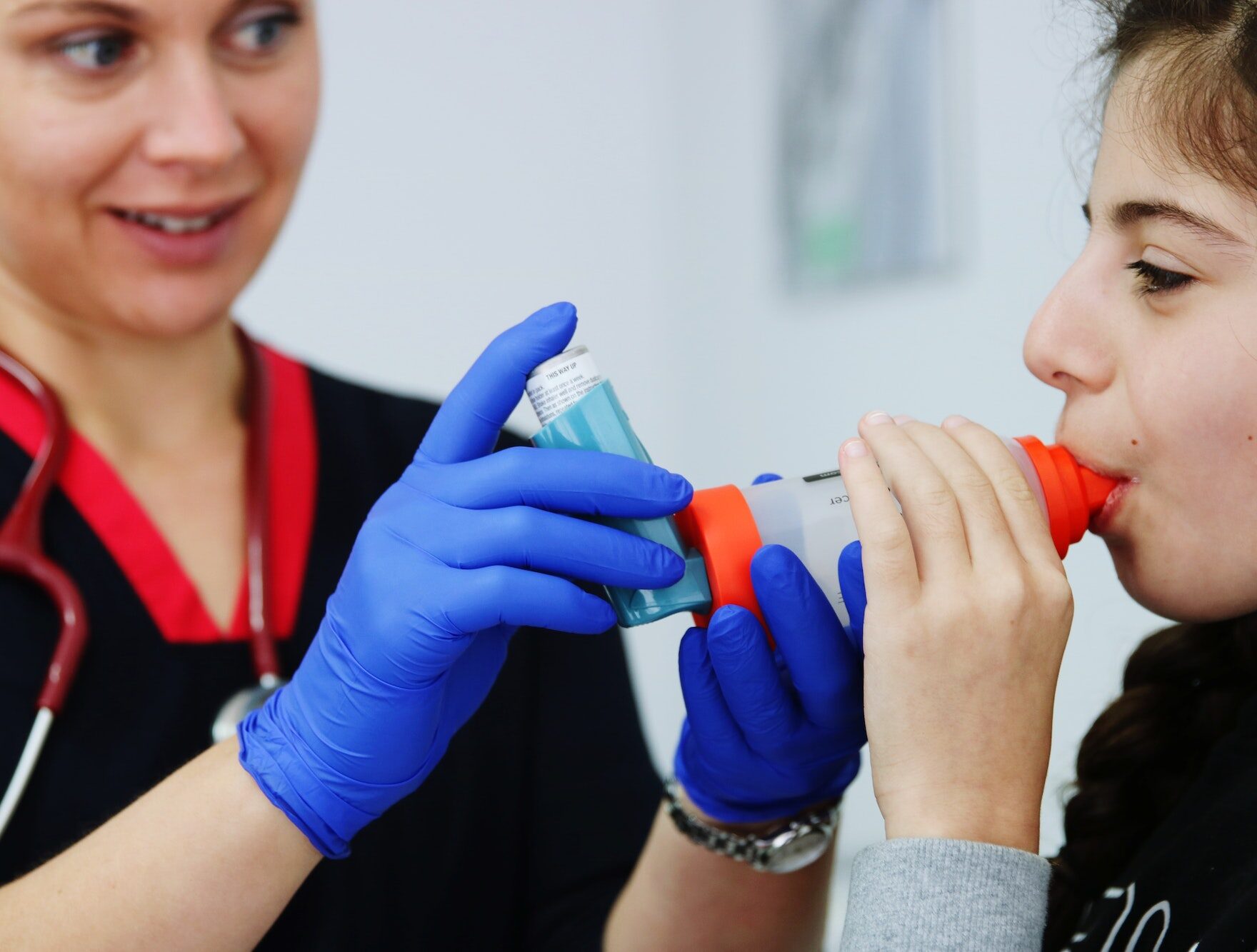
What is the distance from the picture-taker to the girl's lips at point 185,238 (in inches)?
40.3

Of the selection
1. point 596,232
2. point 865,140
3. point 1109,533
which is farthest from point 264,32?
point 596,232

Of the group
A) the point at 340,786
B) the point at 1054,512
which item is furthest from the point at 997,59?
the point at 340,786

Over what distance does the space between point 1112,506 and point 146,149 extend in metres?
0.80

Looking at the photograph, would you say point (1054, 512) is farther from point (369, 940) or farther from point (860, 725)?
point (369, 940)

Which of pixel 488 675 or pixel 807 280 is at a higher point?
pixel 807 280

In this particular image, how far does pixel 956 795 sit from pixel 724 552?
0.68ft

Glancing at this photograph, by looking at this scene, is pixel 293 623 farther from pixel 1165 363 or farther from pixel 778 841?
pixel 1165 363

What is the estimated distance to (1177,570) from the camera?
78 cm

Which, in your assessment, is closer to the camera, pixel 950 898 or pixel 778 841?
pixel 950 898

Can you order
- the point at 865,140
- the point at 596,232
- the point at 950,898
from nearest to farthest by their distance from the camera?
the point at 950,898 → the point at 865,140 → the point at 596,232

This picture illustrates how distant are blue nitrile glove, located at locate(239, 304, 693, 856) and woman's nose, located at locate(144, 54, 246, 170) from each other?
0.34m

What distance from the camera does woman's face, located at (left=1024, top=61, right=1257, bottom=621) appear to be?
73 centimetres

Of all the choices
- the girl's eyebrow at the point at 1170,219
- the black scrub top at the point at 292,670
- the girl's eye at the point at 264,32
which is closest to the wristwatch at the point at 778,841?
the black scrub top at the point at 292,670

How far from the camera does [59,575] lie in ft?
3.14
